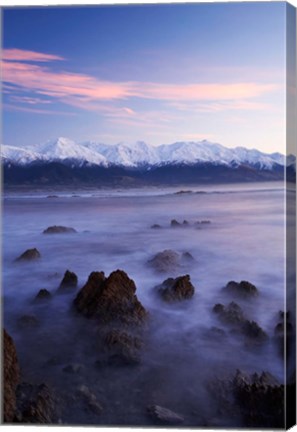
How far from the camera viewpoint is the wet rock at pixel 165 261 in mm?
4281

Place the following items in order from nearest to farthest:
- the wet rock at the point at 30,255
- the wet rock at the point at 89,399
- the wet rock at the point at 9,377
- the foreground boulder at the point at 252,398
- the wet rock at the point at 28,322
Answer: the foreground boulder at the point at 252,398, the wet rock at the point at 89,399, the wet rock at the point at 9,377, the wet rock at the point at 28,322, the wet rock at the point at 30,255

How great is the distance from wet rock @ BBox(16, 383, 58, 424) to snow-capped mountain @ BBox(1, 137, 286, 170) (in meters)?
1.48

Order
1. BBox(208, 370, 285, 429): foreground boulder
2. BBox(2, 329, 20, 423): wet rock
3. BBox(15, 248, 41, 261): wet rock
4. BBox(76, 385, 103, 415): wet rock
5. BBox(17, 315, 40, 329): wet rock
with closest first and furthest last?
BBox(208, 370, 285, 429): foreground boulder → BBox(76, 385, 103, 415): wet rock → BBox(2, 329, 20, 423): wet rock → BBox(17, 315, 40, 329): wet rock → BBox(15, 248, 41, 261): wet rock

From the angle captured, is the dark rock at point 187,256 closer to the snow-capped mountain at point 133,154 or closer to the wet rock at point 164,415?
the snow-capped mountain at point 133,154

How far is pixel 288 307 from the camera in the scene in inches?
162

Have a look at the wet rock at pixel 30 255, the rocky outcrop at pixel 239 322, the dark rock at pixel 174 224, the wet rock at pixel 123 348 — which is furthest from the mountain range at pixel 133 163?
the wet rock at pixel 123 348

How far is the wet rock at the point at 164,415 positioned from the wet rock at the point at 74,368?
0.48 metres

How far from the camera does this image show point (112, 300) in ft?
13.9

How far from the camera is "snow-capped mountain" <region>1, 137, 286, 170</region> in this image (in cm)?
438

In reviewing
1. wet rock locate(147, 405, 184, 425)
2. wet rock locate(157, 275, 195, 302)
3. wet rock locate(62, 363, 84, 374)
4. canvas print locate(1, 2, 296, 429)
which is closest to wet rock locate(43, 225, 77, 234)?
canvas print locate(1, 2, 296, 429)

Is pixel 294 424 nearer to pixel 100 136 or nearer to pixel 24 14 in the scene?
pixel 100 136

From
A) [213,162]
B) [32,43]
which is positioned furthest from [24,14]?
[213,162]

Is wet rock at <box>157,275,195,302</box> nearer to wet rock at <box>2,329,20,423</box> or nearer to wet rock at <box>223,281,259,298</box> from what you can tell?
wet rock at <box>223,281,259,298</box>

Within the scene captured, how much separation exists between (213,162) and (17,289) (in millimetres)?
1521
